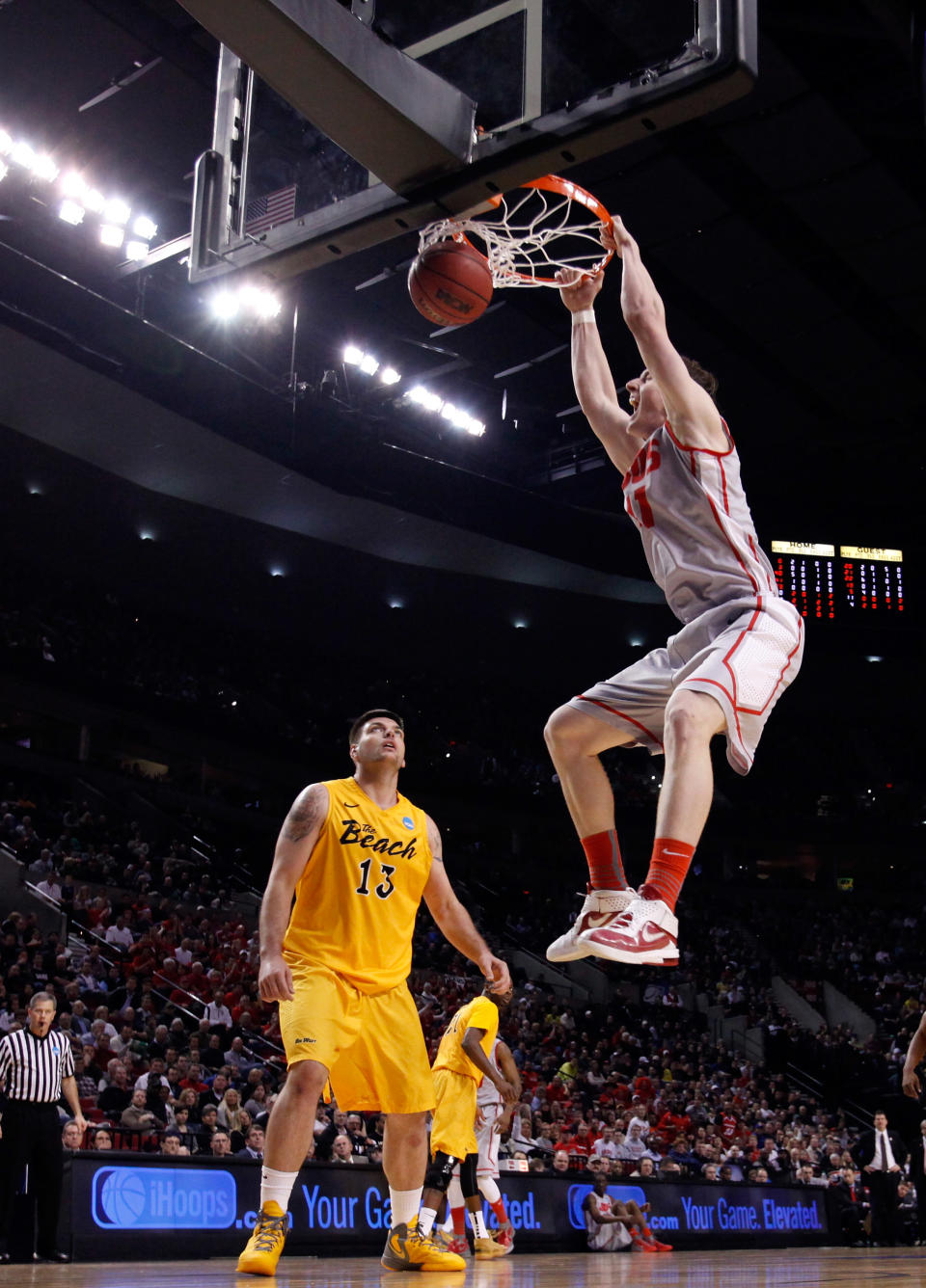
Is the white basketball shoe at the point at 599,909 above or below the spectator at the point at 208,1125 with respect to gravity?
above

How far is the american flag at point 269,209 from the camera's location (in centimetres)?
501

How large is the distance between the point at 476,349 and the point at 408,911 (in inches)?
607

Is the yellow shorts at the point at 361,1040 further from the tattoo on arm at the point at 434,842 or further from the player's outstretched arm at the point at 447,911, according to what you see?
the tattoo on arm at the point at 434,842

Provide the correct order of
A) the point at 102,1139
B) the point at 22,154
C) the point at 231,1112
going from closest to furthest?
the point at 102,1139 → the point at 231,1112 → the point at 22,154

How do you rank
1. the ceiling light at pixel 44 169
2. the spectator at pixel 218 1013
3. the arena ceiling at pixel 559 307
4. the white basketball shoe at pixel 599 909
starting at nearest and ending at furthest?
1. the white basketball shoe at pixel 599 909
2. the arena ceiling at pixel 559 307
3. the spectator at pixel 218 1013
4. the ceiling light at pixel 44 169

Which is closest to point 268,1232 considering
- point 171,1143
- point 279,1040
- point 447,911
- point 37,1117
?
point 447,911

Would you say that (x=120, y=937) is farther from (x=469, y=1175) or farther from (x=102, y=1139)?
(x=469, y=1175)

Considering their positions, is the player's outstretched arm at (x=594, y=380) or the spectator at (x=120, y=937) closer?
the player's outstretched arm at (x=594, y=380)

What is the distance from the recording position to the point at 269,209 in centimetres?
509

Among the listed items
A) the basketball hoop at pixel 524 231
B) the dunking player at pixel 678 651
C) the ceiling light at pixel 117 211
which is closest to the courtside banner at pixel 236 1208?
the dunking player at pixel 678 651

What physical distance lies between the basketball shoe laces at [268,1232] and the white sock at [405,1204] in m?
0.68

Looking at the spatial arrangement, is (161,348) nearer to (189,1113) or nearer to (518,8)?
(189,1113)

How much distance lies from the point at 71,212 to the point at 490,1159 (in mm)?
13217

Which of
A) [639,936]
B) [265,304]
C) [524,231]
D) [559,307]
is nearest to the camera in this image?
[639,936]
